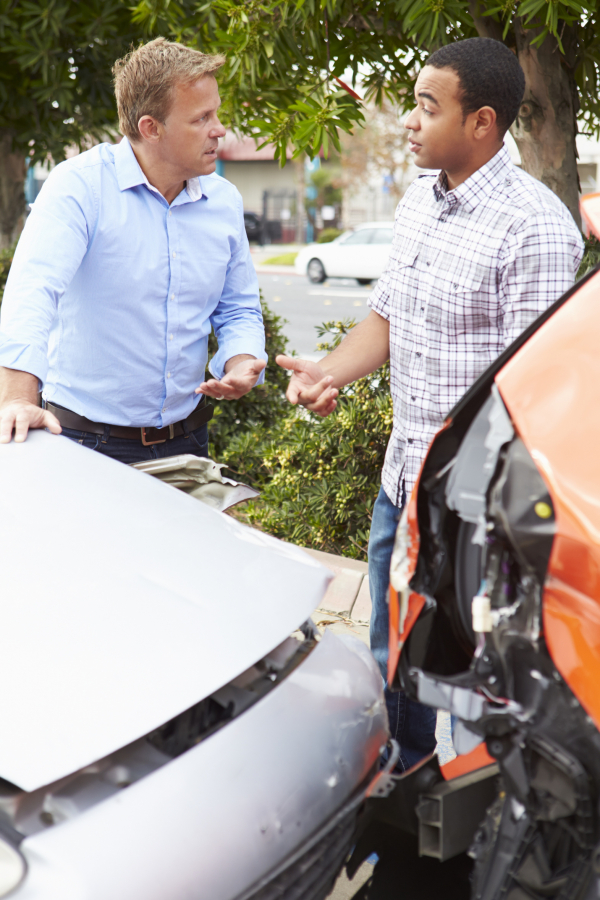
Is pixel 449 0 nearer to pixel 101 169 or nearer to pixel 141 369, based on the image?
pixel 101 169

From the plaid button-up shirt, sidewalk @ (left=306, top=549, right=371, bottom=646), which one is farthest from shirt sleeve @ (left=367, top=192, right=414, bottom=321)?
sidewalk @ (left=306, top=549, right=371, bottom=646)

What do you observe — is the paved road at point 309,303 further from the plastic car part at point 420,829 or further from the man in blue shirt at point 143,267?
the plastic car part at point 420,829

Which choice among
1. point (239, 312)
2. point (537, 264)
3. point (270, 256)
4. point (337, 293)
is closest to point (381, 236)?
point (337, 293)

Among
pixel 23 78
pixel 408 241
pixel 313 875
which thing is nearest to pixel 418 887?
pixel 313 875

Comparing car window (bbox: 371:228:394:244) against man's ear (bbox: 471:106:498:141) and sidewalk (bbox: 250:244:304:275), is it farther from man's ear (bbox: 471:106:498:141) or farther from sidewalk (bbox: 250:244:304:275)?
man's ear (bbox: 471:106:498:141)

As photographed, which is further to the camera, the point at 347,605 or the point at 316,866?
the point at 347,605

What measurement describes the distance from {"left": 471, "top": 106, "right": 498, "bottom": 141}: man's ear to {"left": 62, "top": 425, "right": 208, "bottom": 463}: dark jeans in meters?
1.33

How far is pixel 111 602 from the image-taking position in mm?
1666

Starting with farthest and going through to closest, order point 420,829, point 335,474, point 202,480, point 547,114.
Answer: point 335,474
point 547,114
point 202,480
point 420,829

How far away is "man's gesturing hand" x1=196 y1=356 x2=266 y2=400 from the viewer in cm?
263

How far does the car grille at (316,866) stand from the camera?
1479 mm

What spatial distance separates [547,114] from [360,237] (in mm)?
18312

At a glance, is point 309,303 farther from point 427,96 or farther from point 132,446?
point 427,96

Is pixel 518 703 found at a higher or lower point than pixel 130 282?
lower
